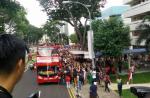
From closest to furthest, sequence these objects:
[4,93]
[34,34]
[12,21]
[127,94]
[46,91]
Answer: [4,93] < [127,94] < [46,91] < [12,21] < [34,34]

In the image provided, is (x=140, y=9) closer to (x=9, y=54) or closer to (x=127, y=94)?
(x=127, y=94)

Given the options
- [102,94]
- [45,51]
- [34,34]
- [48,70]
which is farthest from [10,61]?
[34,34]

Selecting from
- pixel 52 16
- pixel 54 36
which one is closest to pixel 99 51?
pixel 52 16

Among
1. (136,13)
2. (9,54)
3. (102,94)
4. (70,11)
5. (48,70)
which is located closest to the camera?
(9,54)

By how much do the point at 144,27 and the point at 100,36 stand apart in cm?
496

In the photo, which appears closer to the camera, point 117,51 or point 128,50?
point 117,51

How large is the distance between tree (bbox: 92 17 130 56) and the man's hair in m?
42.4

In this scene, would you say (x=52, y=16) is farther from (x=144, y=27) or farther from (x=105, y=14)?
(x=105, y=14)

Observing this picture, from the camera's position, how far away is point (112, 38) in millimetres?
45844

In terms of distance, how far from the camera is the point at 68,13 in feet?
197

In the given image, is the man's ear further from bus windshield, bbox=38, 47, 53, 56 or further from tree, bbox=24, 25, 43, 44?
tree, bbox=24, 25, 43, 44

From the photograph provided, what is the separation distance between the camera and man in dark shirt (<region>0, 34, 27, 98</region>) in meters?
2.25

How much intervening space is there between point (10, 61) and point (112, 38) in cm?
4377

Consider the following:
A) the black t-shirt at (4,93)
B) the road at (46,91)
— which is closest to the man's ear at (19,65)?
the black t-shirt at (4,93)
